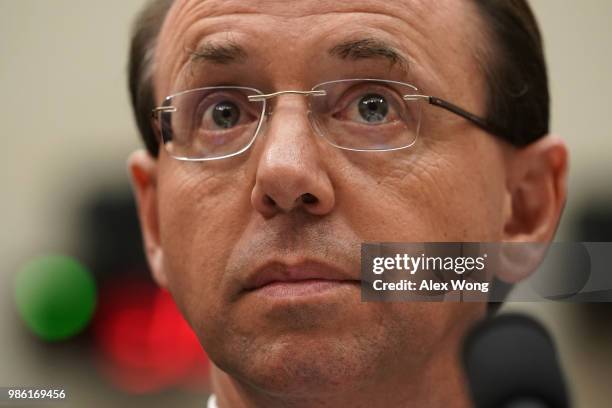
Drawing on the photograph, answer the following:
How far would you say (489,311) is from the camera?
1647 mm

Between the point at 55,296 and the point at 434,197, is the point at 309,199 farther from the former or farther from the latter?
the point at 55,296

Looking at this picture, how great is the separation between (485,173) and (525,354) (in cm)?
86

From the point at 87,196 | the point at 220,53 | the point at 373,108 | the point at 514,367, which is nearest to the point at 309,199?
the point at 373,108

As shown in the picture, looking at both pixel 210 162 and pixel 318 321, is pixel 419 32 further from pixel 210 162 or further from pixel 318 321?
pixel 318 321

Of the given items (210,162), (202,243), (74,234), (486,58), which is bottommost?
(74,234)

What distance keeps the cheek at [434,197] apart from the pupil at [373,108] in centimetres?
9

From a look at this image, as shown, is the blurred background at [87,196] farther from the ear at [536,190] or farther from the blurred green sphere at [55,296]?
the ear at [536,190]

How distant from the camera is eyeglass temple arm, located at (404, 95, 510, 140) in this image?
177 centimetres

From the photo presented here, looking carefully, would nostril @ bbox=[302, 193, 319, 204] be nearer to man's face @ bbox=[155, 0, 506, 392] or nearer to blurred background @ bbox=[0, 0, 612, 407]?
man's face @ bbox=[155, 0, 506, 392]

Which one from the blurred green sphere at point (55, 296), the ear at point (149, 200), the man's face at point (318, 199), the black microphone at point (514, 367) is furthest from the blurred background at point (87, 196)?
the black microphone at point (514, 367)

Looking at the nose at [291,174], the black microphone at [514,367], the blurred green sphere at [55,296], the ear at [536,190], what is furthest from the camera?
the blurred green sphere at [55,296]

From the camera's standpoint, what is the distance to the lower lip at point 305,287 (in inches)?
64.1

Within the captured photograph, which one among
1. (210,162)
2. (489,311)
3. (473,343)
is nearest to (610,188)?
(489,311)

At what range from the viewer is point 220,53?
1.80 metres
